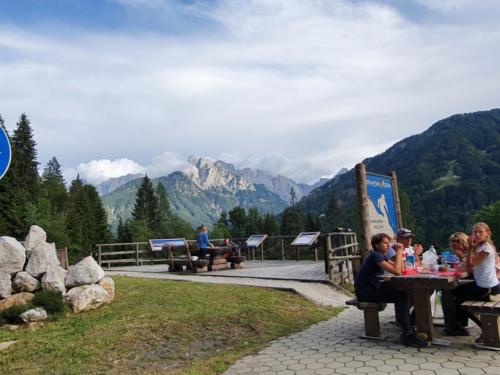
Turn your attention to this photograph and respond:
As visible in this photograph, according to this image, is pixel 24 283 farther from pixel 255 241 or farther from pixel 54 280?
pixel 255 241

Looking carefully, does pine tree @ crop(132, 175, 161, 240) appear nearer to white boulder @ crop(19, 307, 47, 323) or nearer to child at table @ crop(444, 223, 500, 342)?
white boulder @ crop(19, 307, 47, 323)

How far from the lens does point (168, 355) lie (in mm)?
5910

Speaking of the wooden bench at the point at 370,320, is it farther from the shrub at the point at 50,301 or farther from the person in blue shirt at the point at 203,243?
the person in blue shirt at the point at 203,243

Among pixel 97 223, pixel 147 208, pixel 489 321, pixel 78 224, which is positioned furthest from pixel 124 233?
pixel 489 321

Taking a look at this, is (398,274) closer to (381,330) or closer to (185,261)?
(381,330)

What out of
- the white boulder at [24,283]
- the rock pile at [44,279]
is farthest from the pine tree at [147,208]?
the white boulder at [24,283]

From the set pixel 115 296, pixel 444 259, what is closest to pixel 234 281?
pixel 115 296

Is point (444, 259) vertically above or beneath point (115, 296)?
above

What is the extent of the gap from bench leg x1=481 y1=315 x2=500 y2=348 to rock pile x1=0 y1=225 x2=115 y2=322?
6.84m

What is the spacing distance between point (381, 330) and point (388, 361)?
5.35 ft

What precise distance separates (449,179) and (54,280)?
16639 centimetres

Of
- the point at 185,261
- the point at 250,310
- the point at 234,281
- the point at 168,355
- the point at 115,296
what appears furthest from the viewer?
the point at 185,261

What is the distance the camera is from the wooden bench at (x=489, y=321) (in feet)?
16.1

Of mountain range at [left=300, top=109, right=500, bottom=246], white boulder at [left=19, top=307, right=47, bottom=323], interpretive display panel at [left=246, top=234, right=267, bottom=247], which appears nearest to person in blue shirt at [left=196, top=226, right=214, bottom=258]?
interpretive display panel at [left=246, top=234, right=267, bottom=247]
